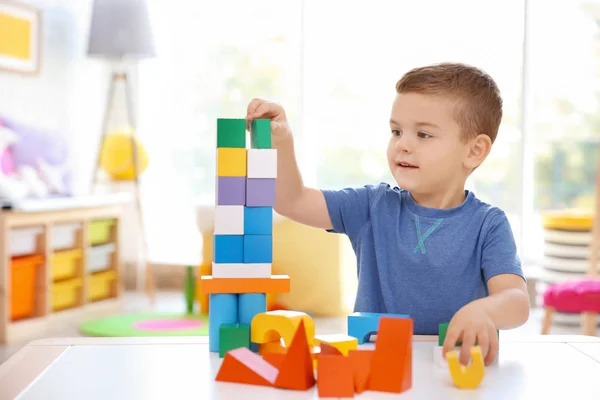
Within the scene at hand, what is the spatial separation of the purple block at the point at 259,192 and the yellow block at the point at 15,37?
3.54 metres

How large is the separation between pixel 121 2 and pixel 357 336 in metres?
3.79

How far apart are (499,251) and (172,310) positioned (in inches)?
128

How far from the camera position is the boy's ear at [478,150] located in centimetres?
128

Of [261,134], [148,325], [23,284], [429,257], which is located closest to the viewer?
[261,134]

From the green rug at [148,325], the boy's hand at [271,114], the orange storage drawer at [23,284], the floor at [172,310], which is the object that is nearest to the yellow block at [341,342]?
the boy's hand at [271,114]

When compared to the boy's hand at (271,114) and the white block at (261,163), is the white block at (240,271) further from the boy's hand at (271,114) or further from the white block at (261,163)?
the boy's hand at (271,114)

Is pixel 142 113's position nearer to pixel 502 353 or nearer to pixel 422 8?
pixel 422 8

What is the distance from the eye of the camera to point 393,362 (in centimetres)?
70

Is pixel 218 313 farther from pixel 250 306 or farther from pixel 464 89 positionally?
pixel 464 89

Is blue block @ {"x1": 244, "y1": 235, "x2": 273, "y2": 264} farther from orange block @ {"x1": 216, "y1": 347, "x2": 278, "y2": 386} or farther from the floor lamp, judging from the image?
the floor lamp

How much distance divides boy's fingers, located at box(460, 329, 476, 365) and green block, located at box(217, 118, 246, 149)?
1.06 ft

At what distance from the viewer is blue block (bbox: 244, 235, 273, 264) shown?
88 cm

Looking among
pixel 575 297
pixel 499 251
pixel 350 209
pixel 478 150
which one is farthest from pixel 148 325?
pixel 499 251

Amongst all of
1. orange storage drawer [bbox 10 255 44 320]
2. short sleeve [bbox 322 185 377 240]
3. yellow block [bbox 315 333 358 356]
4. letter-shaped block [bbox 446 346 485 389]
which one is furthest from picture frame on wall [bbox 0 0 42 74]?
letter-shaped block [bbox 446 346 485 389]
